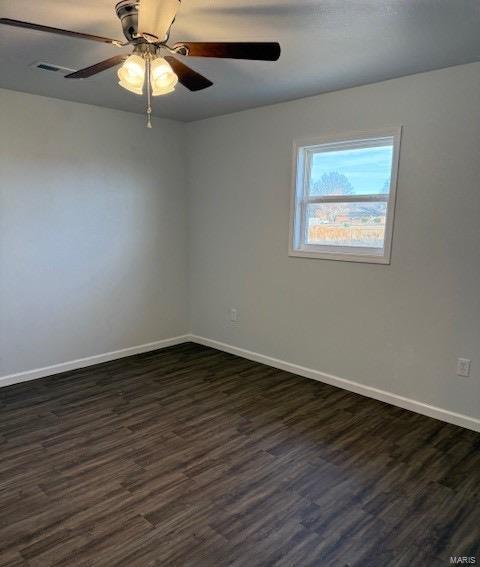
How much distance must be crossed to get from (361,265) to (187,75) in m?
2.02

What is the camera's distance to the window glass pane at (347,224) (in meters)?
3.31

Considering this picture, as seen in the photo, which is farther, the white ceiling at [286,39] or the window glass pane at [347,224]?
the window glass pane at [347,224]

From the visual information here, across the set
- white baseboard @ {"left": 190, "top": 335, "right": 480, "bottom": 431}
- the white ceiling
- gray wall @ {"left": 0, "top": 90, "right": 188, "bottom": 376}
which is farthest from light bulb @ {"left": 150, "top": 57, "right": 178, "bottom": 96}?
white baseboard @ {"left": 190, "top": 335, "right": 480, "bottom": 431}

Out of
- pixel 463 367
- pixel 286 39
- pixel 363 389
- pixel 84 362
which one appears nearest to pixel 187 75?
pixel 286 39

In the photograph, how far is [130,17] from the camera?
175cm

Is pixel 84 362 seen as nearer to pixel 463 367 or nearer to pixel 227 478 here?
pixel 227 478

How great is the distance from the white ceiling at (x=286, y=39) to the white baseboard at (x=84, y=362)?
2.46m

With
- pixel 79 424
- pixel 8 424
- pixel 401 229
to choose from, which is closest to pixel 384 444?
pixel 401 229

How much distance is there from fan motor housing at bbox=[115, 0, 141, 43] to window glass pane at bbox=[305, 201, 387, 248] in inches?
87.0

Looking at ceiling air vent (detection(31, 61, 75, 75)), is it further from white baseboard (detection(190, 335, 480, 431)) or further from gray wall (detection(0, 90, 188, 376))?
white baseboard (detection(190, 335, 480, 431))

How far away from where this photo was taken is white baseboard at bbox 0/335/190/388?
3641 mm

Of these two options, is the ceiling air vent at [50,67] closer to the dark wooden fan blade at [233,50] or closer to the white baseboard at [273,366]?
the dark wooden fan blade at [233,50]

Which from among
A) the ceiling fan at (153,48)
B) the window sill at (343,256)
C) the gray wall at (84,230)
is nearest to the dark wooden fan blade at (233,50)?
the ceiling fan at (153,48)

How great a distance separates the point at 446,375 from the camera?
2973 mm
